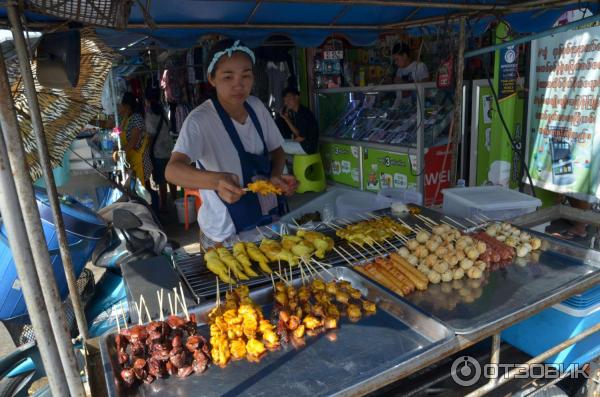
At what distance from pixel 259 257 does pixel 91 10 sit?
1.54 meters

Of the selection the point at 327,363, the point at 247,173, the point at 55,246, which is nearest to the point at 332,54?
the point at 247,173

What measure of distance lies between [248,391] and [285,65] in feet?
27.5

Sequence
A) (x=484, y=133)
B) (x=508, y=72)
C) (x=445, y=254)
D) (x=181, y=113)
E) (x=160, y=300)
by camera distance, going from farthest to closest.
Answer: (x=181, y=113) < (x=484, y=133) < (x=508, y=72) < (x=445, y=254) < (x=160, y=300)

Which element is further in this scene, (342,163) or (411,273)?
(342,163)

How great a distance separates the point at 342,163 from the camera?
8.72m

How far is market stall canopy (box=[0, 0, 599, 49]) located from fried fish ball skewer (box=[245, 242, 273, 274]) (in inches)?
66.7

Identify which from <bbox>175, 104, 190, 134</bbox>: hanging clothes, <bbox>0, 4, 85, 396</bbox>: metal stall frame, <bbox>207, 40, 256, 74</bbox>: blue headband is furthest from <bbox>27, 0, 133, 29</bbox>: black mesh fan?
<bbox>175, 104, 190, 134</bbox>: hanging clothes

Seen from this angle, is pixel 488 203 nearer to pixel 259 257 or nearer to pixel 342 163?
pixel 259 257

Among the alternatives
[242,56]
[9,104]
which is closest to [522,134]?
[242,56]

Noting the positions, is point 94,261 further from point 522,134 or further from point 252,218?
point 522,134

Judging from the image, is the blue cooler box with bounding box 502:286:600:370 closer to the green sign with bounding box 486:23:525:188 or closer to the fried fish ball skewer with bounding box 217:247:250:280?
the fried fish ball skewer with bounding box 217:247:250:280

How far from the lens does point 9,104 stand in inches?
51.2

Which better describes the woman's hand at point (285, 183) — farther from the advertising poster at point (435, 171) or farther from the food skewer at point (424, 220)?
the advertising poster at point (435, 171)

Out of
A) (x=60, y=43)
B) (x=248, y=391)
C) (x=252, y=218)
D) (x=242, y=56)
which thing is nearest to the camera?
(x=248, y=391)
